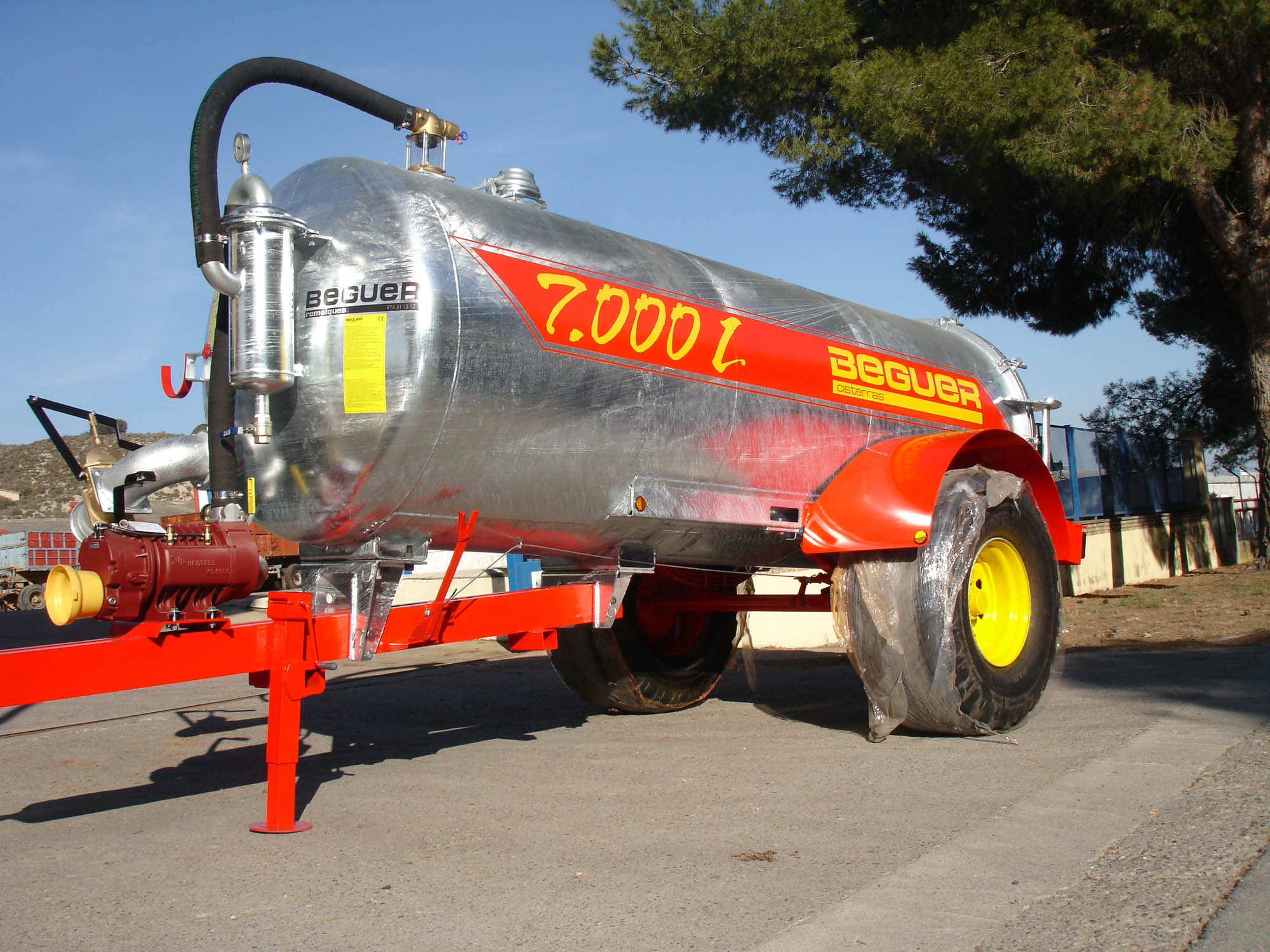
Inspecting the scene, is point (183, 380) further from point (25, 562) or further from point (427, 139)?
point (25, 562)

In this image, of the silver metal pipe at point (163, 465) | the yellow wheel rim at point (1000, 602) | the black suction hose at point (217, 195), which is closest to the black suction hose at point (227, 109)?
the black suction hose at point (217, 195)

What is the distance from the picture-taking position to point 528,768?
5.43 meters

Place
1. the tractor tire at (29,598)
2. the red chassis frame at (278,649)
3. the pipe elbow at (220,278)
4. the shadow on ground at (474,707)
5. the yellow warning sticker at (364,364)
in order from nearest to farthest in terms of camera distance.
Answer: the red chassis frame at (278,649) < the pipe elbow at (220,278) < the yellow warning sticker at (364,364) < the shadow on ground at (474,707) < the tractor tire at (29,598)

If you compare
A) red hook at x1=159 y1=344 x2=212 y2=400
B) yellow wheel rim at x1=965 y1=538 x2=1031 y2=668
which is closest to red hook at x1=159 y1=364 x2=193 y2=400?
red hook at x1=159 y1=344 x2=212 y2=400

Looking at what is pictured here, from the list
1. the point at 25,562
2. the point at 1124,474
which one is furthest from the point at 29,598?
the point at 1124,474

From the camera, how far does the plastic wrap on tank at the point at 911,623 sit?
5.29 m

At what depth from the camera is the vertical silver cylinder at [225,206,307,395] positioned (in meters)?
4.03

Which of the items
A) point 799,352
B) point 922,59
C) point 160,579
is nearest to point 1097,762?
point 799,352

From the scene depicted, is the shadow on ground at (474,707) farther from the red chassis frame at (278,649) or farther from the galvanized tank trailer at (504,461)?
the galvanized tank trailer at (504,461)

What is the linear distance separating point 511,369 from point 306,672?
57.8 inches

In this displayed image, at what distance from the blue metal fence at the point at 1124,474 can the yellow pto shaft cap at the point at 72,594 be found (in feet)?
42.0

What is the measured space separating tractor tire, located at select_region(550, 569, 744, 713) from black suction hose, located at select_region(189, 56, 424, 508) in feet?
8.98

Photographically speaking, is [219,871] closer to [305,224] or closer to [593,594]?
[593,594]

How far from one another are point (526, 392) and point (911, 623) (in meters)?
2.33
